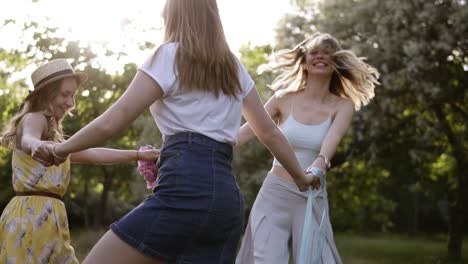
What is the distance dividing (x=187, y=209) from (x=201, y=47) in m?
0.64

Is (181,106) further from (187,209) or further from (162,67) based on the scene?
(187,209)

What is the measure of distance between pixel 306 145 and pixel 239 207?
253 centimetres

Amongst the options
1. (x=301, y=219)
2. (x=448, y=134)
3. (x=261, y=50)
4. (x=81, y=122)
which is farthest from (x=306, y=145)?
(x=81, y=122)

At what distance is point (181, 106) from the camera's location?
10.7ft

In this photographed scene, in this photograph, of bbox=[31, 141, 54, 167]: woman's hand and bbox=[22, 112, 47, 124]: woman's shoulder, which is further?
bbox=[22, 112, 47, 124]: woman's shoulder

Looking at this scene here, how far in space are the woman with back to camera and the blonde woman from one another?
2.19 meters

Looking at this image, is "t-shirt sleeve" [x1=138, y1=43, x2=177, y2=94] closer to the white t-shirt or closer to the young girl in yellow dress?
the white t-shirt

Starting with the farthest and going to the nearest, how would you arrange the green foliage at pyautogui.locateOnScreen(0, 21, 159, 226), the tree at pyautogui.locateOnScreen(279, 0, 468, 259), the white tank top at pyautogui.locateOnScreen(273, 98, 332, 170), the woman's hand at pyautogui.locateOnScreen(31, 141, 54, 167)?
1. the green foliage at pyautogui.locateOnScreen(0, 21, 159, 226)
2. the tree at pyautogui.locateOnScreen(279, 0, 468, 259)
3. the white tank top at pyautogui.locateOnScreen(273, 98, 332, 170)
4. the woman's hand at pyautogui.locateOnScreen(31, 141, 54, 167)

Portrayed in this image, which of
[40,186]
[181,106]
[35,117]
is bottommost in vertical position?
[40,186]

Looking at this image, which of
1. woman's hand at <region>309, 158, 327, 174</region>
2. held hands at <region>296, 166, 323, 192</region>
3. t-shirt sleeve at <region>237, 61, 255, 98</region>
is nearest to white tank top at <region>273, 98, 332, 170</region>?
woman's hand at <region>309, 158, 327, 174</region>

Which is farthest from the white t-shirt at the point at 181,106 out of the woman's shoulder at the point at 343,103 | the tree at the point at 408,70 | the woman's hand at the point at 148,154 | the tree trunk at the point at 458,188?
the tree trunk at the point at 458,188

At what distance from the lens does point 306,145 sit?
19.2 feet

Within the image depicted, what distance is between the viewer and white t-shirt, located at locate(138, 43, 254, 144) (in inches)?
126

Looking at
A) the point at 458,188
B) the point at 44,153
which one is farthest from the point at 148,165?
the point at 458,188
